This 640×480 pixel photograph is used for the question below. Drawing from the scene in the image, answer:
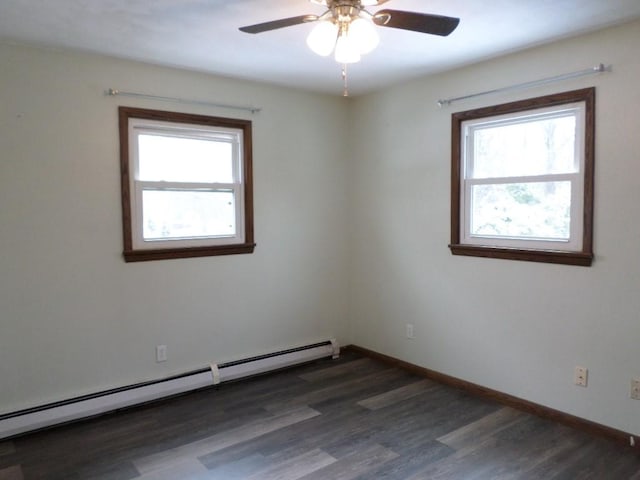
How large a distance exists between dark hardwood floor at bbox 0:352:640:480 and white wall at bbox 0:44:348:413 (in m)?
0.40

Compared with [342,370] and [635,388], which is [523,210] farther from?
[342,370]

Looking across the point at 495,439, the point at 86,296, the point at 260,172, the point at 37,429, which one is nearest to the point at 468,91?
the point at 260,172

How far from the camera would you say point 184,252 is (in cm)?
358

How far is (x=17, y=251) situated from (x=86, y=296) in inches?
19.7

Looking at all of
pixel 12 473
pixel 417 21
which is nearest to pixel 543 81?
pixel 417 21

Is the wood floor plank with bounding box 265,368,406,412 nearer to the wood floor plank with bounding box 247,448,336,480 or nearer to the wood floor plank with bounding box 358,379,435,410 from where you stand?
the wood floor plank with bounding box 358,379,435,410

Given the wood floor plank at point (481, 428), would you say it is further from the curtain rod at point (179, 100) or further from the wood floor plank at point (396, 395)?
the curtain rod at point (179, 100)

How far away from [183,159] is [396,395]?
7.79ft

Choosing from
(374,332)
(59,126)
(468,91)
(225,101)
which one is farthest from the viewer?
(374,332)

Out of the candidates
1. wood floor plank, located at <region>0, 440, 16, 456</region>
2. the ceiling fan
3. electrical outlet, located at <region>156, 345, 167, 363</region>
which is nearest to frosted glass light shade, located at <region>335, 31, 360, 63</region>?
the ceiling fan

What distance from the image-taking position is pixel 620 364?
2.81m

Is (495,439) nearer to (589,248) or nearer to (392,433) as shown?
(392,433)

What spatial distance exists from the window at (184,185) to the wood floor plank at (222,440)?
4.34ft

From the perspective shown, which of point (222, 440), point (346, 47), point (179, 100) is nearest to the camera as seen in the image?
point (346, 47)
